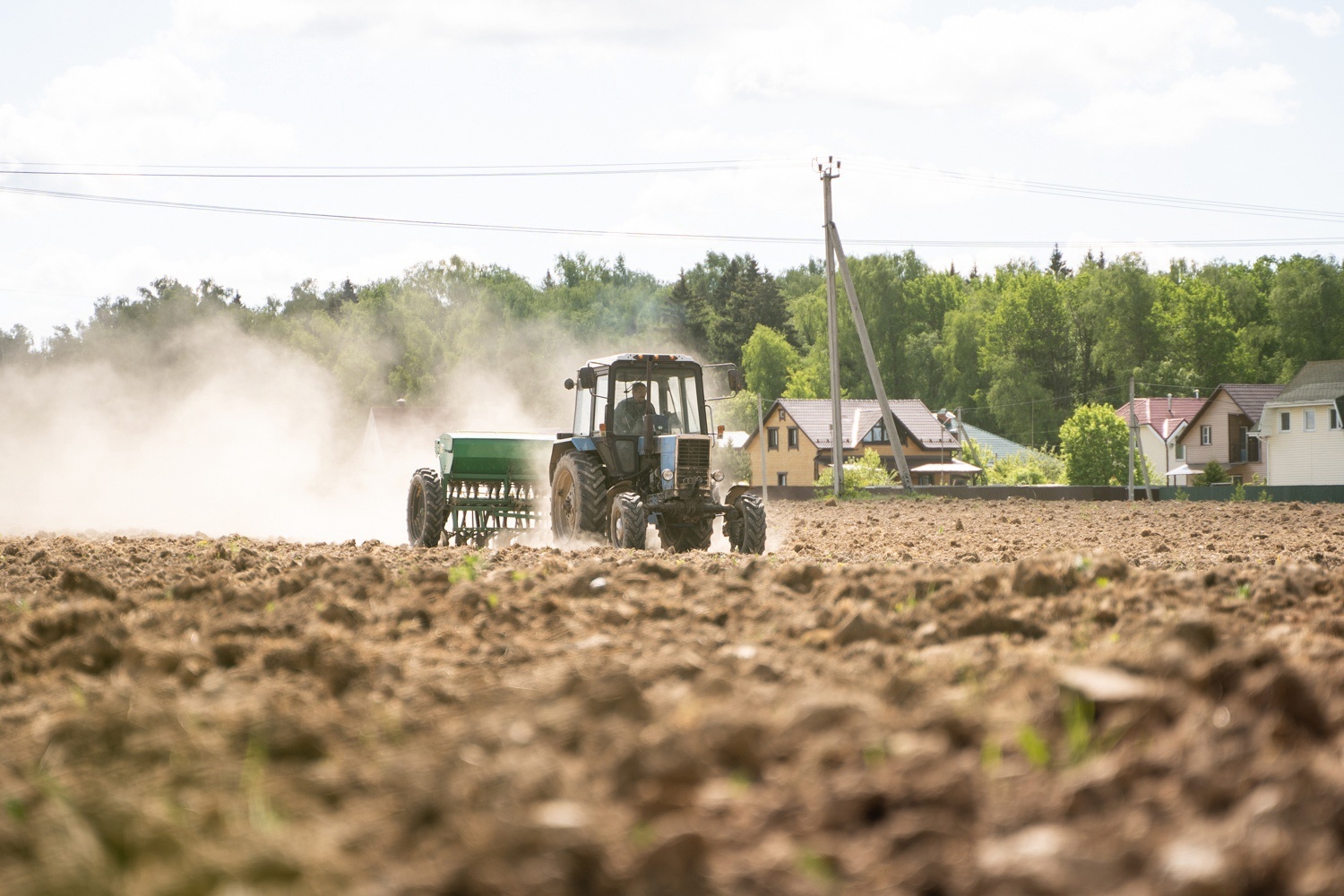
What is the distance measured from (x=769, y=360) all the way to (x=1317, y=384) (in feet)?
144

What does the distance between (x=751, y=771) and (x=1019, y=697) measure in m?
1.05

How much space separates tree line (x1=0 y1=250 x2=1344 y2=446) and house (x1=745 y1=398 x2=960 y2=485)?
9.27 m

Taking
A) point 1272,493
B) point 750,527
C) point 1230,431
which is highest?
point 1230,431

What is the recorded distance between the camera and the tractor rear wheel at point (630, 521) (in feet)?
44.7

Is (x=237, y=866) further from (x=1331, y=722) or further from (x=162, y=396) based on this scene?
(x=162, y=396)

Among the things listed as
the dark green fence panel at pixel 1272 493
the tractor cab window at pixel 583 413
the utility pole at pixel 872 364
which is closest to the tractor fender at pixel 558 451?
the tractor cab window at pixel 583 413

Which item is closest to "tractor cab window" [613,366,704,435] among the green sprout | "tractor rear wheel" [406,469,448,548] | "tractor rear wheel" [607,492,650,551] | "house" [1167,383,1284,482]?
"tractor rear wheel" [607,492,650,551]

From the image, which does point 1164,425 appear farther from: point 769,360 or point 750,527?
point 750,527

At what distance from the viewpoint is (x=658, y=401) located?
49.9 feet

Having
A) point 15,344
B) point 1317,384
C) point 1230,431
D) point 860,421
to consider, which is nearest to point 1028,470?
point 860,421

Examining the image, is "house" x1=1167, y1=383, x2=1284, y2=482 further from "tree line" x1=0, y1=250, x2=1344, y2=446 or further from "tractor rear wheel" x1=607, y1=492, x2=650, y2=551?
"tractor rear wheel" x1=607, y1=492, x2=650, y2=551

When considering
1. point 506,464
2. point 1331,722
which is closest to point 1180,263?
point 506,464

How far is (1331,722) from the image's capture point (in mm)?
3857

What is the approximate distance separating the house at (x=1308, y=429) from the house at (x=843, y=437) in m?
20.8
